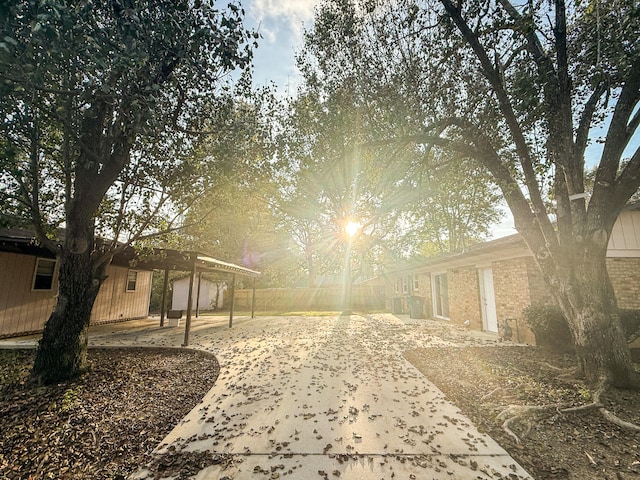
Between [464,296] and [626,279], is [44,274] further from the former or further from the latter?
[626,279]

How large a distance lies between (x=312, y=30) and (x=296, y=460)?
10.2 meters

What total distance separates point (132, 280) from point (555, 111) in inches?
668

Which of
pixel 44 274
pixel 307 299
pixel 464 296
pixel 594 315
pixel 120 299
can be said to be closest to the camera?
pixel 594 315

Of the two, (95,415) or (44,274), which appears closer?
(95,415)

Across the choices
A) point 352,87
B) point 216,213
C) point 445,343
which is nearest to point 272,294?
point 216,213

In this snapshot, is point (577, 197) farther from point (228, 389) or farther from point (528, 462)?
point (228, 389)

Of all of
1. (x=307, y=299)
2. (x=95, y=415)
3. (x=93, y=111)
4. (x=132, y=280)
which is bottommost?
(x=95, y=415)

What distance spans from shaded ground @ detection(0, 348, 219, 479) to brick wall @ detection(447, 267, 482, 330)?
896cm

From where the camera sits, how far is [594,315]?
432 cm

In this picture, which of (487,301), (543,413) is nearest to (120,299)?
(487,301)

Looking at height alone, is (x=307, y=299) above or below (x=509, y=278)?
below

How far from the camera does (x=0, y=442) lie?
312 cm

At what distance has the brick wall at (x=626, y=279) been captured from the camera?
24.2 ft

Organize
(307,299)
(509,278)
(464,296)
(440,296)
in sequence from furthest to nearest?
(307,299) < (440,296) < (464,296) < (509,278)
